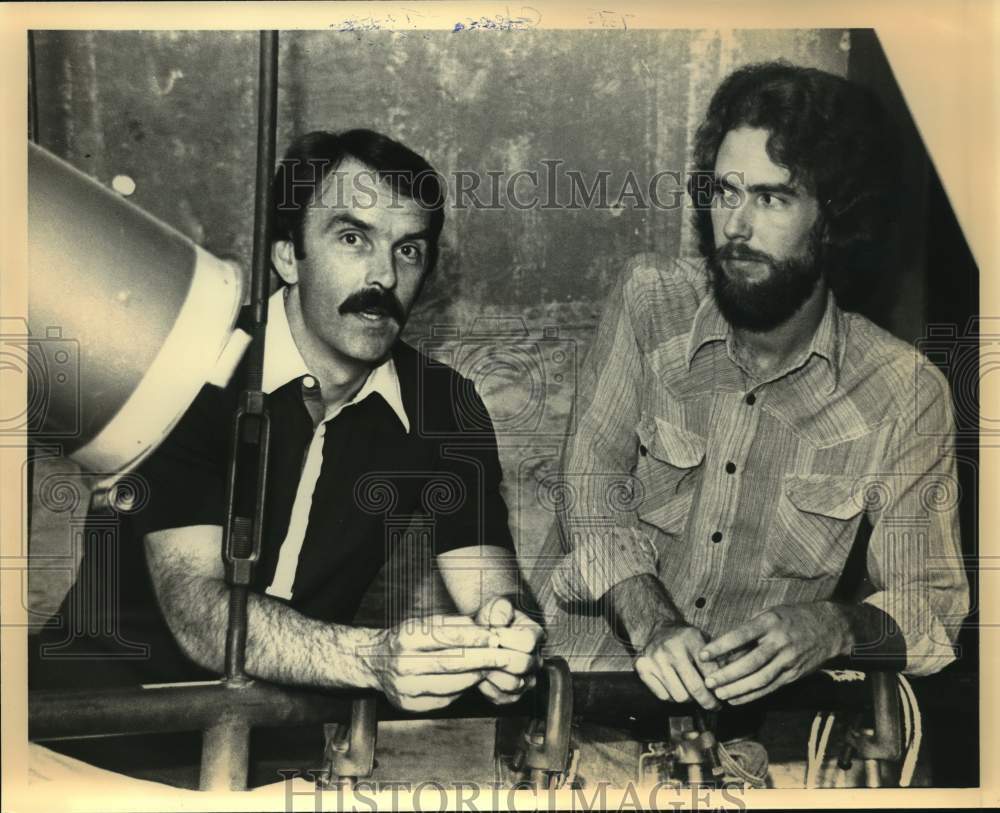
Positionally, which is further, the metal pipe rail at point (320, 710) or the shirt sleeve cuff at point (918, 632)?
the shirt sleeve cuff at point (918, 632)

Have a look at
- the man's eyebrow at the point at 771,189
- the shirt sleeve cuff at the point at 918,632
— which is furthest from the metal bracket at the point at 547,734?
the man's eyebrow at the point at 771,189

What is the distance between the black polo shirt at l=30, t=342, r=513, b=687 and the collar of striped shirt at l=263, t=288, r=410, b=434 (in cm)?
2

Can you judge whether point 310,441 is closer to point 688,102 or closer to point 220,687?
point 220,687

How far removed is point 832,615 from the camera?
347 centimetres

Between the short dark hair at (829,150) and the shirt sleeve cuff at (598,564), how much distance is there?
871 mm

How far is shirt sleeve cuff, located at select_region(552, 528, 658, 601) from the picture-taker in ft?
11.4

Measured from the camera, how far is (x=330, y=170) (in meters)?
3.41

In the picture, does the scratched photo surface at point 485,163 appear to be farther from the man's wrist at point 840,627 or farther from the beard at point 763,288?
the man's wrist at point 840,627

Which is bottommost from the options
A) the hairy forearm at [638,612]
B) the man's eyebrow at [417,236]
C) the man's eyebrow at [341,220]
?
the hairy forearm at [638,612]

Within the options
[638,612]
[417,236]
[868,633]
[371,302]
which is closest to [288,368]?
[371,302]

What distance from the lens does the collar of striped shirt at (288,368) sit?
344cm

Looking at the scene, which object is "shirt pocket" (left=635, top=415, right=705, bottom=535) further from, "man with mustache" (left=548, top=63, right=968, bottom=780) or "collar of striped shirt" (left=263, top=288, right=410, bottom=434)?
"collar of striped shirt" (left=263, top=288, right=410, bottom=434)

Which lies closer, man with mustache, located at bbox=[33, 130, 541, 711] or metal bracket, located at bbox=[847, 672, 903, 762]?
man with mustache, located at bbox=[33, 130, 541, 711]

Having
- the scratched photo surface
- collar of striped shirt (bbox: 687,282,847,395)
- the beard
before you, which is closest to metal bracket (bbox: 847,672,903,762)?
the scratched photo surface
